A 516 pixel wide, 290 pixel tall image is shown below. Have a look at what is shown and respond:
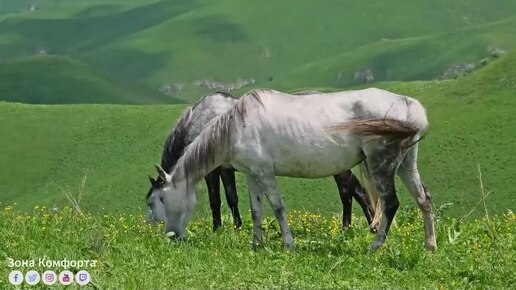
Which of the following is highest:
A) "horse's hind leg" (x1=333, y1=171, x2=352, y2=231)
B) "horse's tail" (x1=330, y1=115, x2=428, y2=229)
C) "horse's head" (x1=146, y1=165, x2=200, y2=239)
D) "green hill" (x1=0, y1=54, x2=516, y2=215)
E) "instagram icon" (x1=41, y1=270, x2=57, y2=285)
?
"horse's tail" (x1=330, y1=115, x2=428, y2=229)

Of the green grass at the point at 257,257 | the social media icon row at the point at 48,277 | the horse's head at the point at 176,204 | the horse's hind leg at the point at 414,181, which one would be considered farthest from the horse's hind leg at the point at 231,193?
the social media icon row at the point at 48,277

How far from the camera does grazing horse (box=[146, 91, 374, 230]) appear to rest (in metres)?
14.5

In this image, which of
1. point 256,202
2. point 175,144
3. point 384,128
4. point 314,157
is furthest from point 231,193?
point 384,128

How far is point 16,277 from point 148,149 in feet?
271

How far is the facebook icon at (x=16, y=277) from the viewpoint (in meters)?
8.44

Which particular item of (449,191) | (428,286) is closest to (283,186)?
(449,191)

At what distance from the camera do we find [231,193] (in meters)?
15.3

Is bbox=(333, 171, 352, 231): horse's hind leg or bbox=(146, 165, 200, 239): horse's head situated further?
bbox=(333, 171, 352, 231): horse's hind leg

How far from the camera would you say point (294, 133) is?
1195cm

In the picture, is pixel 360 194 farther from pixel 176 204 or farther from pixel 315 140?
pixel 176 204

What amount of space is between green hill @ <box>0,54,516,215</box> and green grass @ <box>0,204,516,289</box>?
42.1m

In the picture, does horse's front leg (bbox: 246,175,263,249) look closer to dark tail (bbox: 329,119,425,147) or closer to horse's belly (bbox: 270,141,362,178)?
horse's belly (bbox: 270,141,362,178)

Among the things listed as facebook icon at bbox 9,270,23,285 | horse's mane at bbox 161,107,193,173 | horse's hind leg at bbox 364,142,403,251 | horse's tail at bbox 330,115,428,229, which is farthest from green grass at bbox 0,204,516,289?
horse's tail at bbox 330,115,428,229

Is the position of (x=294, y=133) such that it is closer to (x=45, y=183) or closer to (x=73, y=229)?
(x=73, y=229)
